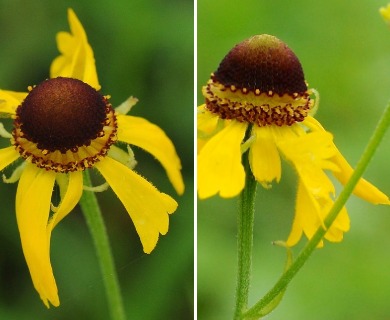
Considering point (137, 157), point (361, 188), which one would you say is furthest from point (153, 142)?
point (361, 188)

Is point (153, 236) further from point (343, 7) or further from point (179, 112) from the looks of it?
point (343, 7)

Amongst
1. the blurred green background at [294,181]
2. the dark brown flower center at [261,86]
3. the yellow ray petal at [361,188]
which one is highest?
the dark brown flower center at [261,86]

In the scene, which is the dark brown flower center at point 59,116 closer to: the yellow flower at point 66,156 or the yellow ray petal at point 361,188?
the yellow flower at point 66,156

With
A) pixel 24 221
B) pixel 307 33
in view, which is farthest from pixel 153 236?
pixel 307 33

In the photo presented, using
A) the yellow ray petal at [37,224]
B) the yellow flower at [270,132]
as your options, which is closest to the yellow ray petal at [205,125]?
the yellow flower at [270,132]

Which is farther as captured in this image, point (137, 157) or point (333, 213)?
point (137, 157)

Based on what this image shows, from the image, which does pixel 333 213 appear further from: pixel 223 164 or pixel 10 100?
pixel 10 100
